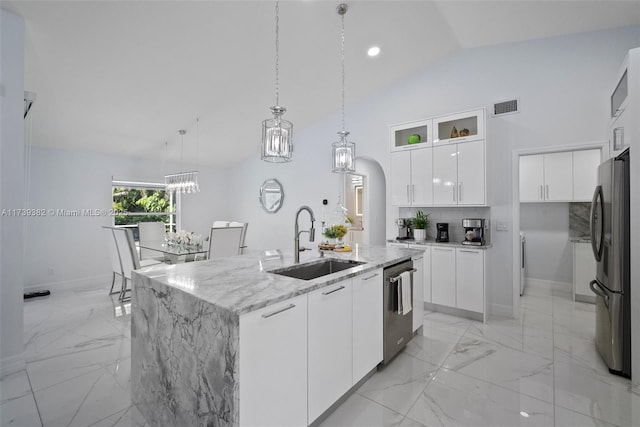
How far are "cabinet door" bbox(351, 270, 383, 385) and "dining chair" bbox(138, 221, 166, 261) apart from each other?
3.67 meters

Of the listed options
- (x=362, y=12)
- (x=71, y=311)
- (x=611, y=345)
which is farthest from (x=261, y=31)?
(x=611, y=345)

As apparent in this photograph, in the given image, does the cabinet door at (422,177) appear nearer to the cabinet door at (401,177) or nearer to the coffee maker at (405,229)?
the cabinet door at (401,177)

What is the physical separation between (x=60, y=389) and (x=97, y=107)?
132 inches

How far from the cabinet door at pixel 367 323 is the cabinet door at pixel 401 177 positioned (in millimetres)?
2223

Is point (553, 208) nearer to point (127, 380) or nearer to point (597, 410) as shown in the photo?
point (597, 410)

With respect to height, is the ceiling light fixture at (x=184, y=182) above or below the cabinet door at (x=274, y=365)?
above

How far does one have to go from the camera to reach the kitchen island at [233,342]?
4.31 feet

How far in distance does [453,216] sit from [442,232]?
0.34 meters

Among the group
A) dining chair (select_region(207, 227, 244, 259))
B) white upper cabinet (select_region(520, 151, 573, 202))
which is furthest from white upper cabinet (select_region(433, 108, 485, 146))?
dining chair (select_region(207, 227, 244, 259))

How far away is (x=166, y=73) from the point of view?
353cm

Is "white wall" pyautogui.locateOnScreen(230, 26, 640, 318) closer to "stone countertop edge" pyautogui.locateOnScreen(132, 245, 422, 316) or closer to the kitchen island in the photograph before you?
"stone countertop edge" pyautogui.locateOnScreen(132, 245, 422, 316)

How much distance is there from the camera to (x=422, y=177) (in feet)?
A: 13.5

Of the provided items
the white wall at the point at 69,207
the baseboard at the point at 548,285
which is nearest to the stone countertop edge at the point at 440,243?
the baseboard at the point at 548,285

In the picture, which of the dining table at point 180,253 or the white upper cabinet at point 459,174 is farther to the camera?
the dining table at point 180,253
